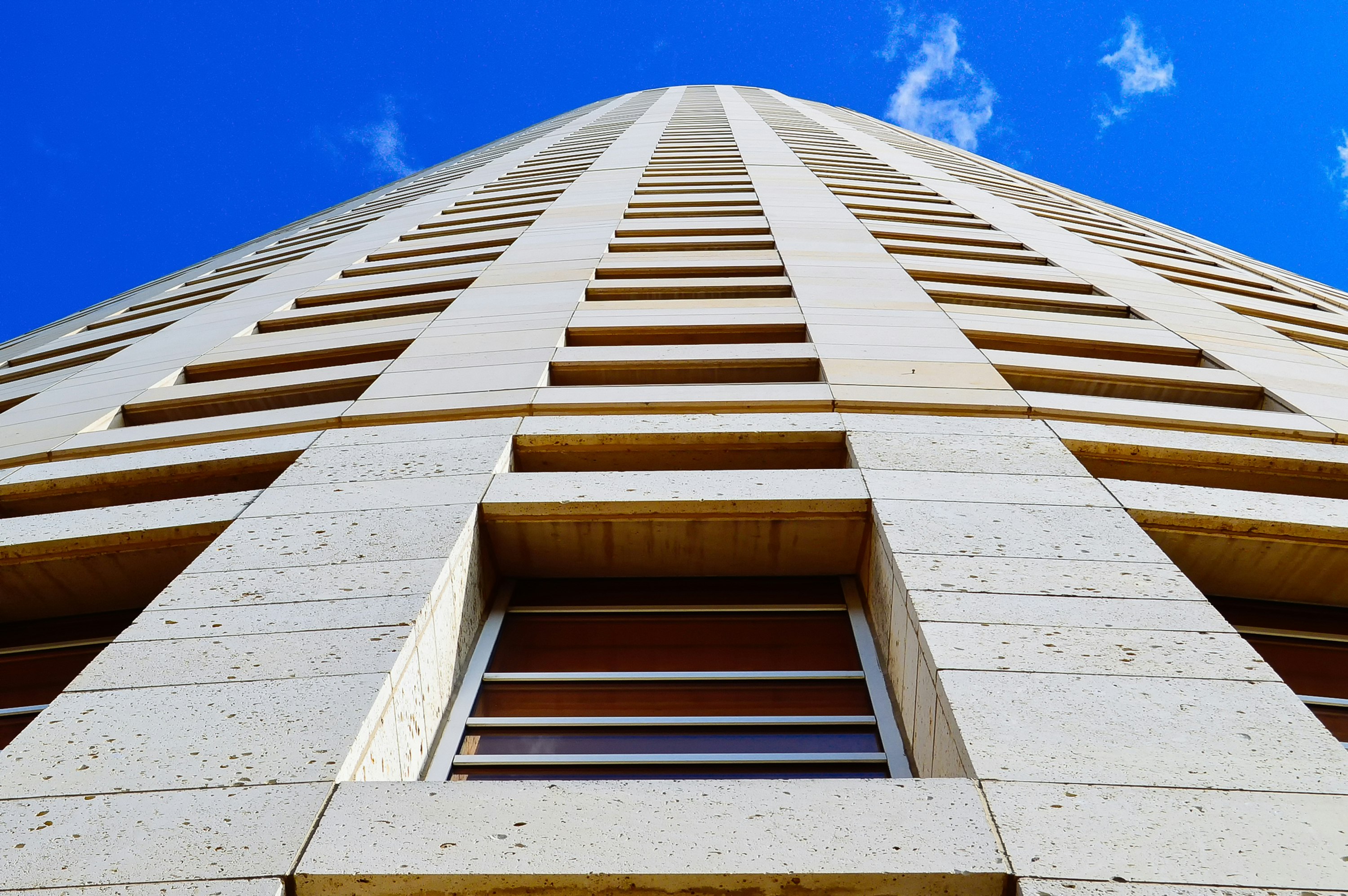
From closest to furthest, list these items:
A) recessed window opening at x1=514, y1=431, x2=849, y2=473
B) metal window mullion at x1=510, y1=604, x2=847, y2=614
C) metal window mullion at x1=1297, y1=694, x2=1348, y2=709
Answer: metal window mullion at x1=1297, y1=694, x2=1348, y2=709 → metal window mullion at x1=510, y1=604, x2=847, y2=614 → recessed window opening at x1=514, y1=431, x2=849, y2=473

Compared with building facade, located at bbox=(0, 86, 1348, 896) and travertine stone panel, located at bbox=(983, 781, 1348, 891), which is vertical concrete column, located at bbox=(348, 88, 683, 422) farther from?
travertine stone panel, located at bbox=(983, 781, 1348, 891)

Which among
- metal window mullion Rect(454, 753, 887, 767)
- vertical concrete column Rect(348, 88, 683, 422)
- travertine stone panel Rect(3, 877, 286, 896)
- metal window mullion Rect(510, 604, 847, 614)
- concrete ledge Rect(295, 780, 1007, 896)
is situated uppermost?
vertical concrete column Rect(348, 88, 683, 422)

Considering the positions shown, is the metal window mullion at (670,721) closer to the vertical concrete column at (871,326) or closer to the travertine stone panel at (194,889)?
the travertine stone panel at (194,889)

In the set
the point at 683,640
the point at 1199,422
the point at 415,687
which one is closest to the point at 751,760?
the point at 683,640

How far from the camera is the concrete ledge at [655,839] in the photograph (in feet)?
9.13

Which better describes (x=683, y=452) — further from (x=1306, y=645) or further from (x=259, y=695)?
(x=1306, y=645)

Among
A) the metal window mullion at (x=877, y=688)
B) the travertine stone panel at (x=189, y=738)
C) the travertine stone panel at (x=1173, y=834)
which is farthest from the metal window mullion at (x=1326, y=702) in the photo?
the travertine stone panel at (x=189, y=738)

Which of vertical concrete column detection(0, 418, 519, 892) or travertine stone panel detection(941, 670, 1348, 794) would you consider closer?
vertical concrete column detection(0, 418, 519, 892)

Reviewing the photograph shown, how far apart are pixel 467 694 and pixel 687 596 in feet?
4.99

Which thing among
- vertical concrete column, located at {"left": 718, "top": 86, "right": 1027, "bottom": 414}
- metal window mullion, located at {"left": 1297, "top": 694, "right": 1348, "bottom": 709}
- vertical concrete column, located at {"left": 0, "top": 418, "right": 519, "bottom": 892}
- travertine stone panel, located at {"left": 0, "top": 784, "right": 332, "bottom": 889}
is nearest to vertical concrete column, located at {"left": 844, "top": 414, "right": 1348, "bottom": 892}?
metal window mullion, located at {"left": 1297, "top": 694, "right": 1348, "bottom": 709}

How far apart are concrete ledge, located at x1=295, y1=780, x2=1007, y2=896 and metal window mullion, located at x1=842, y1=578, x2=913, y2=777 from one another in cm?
87

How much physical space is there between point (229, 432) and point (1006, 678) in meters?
6.40

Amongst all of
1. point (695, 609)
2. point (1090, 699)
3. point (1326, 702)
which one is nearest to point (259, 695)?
point (695, 609)

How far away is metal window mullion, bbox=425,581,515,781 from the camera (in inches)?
158
